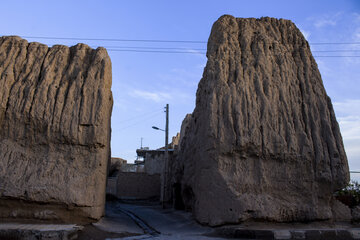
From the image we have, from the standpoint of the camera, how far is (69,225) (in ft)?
24.2

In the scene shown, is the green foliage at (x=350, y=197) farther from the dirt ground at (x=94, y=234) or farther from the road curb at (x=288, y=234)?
the dirt ground at (x=94, y=234)

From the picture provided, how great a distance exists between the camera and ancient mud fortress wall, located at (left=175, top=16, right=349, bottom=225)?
8.33 m

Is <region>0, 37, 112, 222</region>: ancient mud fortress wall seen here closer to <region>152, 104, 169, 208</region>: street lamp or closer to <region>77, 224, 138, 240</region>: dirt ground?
<region>77, 224, 138, 240</region>: dirt ground

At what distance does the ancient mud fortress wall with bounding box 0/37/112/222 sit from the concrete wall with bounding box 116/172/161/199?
1054 centimetres

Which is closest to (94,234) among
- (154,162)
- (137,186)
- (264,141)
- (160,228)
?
(160,228)

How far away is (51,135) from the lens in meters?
8.15

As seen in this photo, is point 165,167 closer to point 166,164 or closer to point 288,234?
point 166,164

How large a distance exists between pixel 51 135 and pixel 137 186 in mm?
11721

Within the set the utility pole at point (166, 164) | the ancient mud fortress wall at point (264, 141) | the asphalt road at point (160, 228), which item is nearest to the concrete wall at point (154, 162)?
the utility pole at point (166, 164)

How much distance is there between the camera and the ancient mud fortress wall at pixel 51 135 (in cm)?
761

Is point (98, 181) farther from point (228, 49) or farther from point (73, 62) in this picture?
point (228, 49)

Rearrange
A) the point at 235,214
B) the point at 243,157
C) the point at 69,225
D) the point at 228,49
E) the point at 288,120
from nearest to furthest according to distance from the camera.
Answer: the point at 69,225 → the point at 235,214 → the point at 243,157 → the point at 288,120 → the point at 228,49

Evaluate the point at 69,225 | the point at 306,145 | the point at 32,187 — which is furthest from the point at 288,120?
the point at 32,187

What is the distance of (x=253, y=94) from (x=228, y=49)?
6.14 ft
